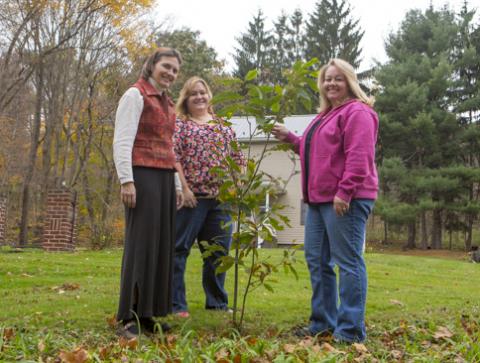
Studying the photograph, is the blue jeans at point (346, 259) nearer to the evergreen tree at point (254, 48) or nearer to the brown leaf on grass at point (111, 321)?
the brown leaf on grass at point (111, 321)

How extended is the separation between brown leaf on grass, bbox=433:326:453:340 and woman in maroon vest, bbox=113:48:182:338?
5.87 ft

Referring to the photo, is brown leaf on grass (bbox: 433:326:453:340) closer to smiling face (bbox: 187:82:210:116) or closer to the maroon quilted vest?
the maroon quilted vest

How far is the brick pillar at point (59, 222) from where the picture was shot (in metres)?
12.7

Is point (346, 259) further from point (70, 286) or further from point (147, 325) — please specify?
point (70, 286)

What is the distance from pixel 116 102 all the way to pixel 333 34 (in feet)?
60.0

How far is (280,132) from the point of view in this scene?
4.36 meters

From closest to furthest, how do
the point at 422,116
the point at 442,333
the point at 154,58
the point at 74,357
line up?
the point at 74,357 < the point at 154,58 < the point at 442,333 < the point at 422,116

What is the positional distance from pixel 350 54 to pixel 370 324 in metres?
30.7

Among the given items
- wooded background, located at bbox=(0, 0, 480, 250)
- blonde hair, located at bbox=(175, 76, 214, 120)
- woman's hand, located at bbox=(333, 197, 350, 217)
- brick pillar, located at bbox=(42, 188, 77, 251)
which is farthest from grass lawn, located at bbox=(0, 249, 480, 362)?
wooded background, located at bbox=(0, 0, 480, 250)

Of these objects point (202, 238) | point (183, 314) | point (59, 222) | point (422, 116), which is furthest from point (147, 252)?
Answer: point (422, 116)

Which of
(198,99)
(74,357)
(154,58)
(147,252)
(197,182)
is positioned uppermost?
(154,58)

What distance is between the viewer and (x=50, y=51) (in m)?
16.0

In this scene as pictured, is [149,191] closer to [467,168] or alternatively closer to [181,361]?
[181,361]

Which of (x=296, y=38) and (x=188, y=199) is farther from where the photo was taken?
(x=296, y=38)
